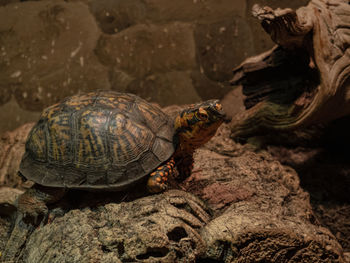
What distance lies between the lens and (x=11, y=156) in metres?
2.81

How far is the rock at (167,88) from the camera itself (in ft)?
12.4

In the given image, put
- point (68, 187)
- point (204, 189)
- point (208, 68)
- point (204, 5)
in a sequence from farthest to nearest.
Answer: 1. point (208, 68)
2. point (204, 5)
3. point (204, 189)
4. point (68, 187)

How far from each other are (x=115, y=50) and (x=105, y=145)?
2226 mm

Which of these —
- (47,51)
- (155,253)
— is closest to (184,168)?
(155,253)

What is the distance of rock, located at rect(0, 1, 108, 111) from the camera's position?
358 centimetres

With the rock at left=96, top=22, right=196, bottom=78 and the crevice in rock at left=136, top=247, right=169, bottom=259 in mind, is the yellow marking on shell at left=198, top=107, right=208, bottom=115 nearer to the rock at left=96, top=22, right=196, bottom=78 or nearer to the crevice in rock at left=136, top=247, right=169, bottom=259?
the crevice in rock at left=136, top=247, right=169, bottom=259

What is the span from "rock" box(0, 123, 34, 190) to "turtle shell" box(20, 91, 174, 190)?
2.85ft

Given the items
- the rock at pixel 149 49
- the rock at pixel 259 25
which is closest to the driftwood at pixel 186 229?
the rock at pixel 259 25

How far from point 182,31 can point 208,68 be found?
0.56 meters

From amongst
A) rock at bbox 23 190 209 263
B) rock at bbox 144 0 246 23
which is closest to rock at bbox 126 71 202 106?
rock at bbox 144 0 246 23

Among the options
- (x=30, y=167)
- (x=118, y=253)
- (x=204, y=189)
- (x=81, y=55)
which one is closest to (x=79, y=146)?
(x=30, y=167)

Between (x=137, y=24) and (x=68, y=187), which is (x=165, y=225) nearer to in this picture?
(x=68, y=187)

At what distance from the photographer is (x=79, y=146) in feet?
5.90

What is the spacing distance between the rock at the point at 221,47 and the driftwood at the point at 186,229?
187cm
